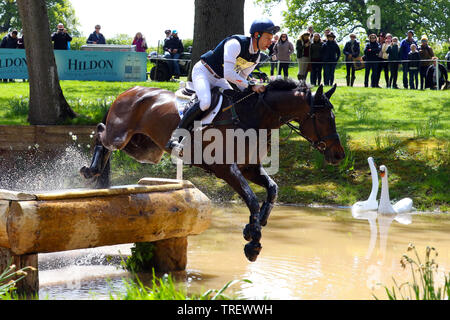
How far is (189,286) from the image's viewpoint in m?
7.10

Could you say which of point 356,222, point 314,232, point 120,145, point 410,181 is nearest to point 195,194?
point 120,145

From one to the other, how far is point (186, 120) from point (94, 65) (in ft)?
49.7

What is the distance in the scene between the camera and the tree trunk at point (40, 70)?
15.3 metres

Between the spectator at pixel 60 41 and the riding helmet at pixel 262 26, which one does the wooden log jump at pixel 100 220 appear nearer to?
the riding helmet at pixel 262 26

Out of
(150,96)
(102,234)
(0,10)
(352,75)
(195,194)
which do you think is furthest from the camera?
(0,10)

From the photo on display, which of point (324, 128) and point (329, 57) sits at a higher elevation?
point (329, 57)

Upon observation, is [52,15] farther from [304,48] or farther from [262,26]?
[262,26]

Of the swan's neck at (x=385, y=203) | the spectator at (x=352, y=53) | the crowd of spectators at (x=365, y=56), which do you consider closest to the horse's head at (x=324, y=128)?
the swan's neck at (x=385, y=203)

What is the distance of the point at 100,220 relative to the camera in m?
6.80

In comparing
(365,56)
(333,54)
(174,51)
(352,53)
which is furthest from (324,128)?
(174,51)

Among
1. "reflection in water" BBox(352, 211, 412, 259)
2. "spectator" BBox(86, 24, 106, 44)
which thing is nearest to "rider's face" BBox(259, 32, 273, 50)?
"reflection in water" BBox(352, 211, 412, 259)

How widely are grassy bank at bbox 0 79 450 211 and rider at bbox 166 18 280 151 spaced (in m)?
5.09

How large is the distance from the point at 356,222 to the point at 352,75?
1333cm
